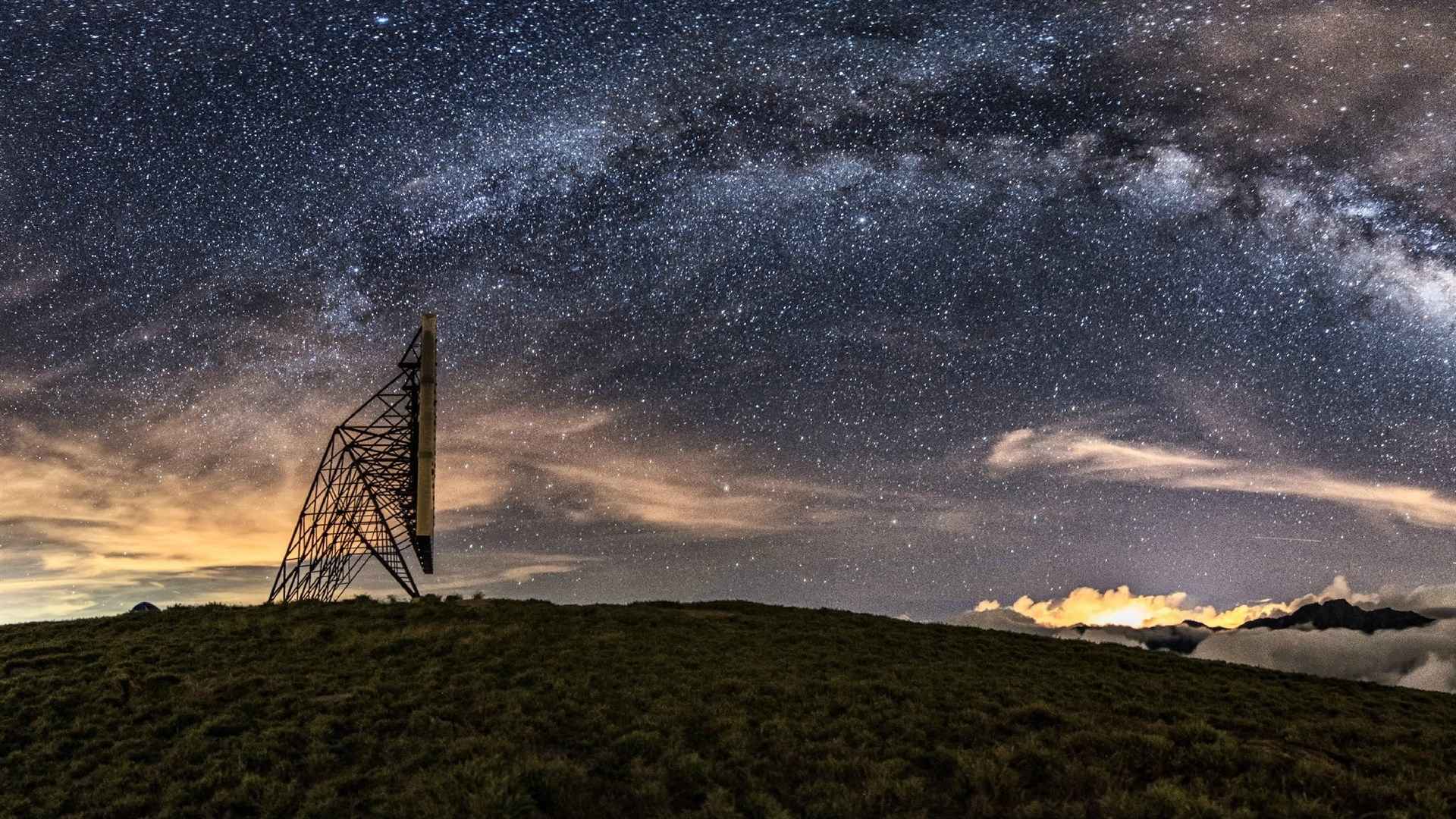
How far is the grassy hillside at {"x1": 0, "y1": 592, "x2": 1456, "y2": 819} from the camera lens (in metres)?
10.1

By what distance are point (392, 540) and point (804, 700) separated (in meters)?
25.0

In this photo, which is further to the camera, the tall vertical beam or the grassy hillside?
the tall vertical beam

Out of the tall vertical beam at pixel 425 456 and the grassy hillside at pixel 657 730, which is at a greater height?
the tall vertical beam at pixel 425 456

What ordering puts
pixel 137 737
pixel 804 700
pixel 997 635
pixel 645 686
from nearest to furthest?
pixel 137 737 → pixel 804 700 → pixel 645 686 → pixel 997 635

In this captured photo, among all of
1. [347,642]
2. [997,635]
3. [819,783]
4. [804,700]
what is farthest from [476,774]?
[997,635]

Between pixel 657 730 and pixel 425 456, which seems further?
pixel 425 456

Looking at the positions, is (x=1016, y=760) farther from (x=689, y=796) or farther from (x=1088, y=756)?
(x=689, y=796)

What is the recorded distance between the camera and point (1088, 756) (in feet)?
36.6

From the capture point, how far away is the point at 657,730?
13.3m

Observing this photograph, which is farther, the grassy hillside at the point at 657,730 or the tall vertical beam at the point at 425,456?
the tall vertical beam at the point at 425,456

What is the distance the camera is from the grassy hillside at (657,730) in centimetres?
1008

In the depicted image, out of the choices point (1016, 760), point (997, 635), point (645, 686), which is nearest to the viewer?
point (1016, 760)

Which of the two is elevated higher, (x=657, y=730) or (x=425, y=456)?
(x=425, y=456)

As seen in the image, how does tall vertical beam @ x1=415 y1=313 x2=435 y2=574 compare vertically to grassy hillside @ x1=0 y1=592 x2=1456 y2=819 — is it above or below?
above
